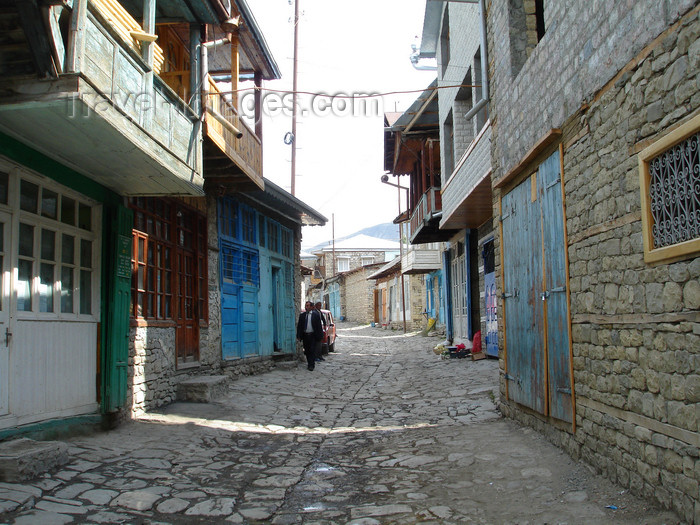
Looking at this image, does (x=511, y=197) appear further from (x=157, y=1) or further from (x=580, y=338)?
(x=157, y=1)

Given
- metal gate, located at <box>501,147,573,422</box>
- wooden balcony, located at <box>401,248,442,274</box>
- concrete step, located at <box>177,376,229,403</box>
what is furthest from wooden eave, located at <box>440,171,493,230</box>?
wooden balcony, located at <box>401,248,442,274</box>

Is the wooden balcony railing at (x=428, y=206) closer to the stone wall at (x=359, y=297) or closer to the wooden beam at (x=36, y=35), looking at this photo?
the wooden beam at (x=36, y=35)

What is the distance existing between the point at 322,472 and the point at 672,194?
12.1 ft

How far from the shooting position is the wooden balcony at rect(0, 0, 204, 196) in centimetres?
434

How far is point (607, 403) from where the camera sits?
4344 millimetres

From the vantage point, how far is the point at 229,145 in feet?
27.1

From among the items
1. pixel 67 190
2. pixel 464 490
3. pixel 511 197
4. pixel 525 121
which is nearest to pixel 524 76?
pixel 525 121

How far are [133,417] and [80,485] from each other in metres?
2.59

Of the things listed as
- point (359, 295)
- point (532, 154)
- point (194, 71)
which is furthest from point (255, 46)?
point (359, 295)

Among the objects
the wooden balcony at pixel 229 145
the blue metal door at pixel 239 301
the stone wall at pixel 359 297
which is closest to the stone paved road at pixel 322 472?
the blue metal door at pixel 239 301

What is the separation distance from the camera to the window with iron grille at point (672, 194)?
128 inches

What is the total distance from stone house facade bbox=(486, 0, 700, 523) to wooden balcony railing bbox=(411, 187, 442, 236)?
7.88m

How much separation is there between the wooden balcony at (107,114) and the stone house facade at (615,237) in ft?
12.6

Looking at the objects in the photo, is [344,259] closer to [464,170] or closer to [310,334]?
[310,334]
